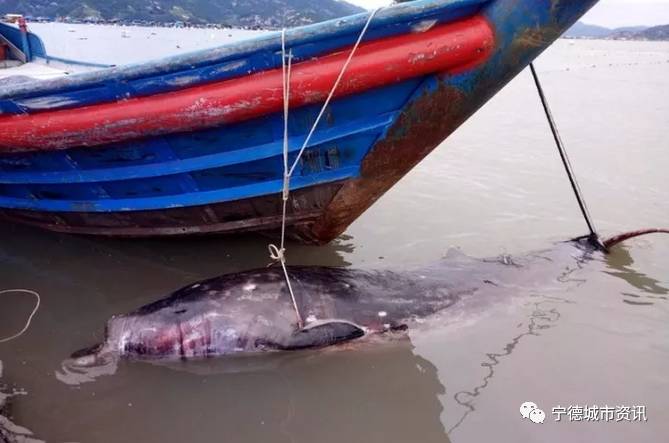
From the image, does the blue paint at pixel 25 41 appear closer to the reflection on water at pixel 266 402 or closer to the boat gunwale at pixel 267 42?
the boat gunwale at pixel 267 42

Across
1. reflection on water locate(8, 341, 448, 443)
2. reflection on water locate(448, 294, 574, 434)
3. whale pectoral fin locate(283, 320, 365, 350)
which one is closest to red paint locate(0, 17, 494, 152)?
whale pectoral fin locate(283, 320, 365, 350)

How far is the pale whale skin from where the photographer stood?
3.47 metres

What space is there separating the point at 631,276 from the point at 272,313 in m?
3.63

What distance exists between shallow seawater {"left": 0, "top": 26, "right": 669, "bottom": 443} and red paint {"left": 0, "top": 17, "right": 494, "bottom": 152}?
159cm

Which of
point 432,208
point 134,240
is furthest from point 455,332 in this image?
point 134,240

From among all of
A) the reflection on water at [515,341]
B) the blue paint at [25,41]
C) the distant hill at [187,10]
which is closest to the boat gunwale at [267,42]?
the reflection on water at [515,341]

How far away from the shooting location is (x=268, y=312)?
3.54 m

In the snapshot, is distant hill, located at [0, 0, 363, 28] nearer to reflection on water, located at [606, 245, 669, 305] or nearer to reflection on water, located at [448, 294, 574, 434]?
reflection on water, located at [606, 245, 669, 305]

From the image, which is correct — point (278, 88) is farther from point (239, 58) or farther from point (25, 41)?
point (25, 41)

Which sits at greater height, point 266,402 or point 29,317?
point 29,317

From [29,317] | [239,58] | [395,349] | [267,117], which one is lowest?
[395,349]

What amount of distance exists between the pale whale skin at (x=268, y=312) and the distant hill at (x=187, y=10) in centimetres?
9017

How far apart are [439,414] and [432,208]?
3.85 meters

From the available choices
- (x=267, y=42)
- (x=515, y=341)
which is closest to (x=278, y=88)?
(x=267, y=42)
